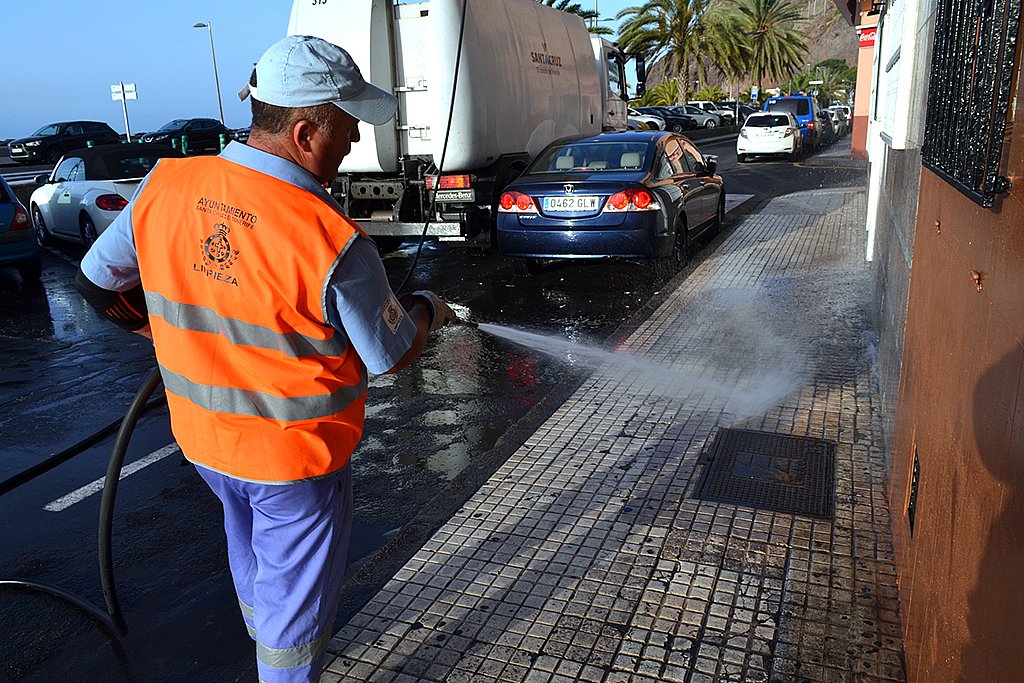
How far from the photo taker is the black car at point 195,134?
3419 cm

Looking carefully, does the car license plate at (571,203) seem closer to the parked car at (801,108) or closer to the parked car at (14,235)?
the parked car at (14,235)

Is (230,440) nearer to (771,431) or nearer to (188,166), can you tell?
(188,166)

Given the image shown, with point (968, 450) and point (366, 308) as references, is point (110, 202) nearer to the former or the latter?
point (366, 308)

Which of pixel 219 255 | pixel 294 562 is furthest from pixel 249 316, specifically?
A: pixel 294 562

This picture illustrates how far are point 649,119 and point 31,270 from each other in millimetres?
28054

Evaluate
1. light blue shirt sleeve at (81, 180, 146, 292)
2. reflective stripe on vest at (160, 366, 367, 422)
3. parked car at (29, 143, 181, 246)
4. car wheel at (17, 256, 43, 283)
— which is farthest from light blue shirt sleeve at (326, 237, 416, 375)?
parked car at (29, 143, 181, 246)

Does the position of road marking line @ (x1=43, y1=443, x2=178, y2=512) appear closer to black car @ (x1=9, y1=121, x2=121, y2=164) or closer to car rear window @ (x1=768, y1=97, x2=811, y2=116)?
car rear window @ (x1=768, y1=97, x2=811, y2=116)

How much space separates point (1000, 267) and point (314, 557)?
74.1 inches

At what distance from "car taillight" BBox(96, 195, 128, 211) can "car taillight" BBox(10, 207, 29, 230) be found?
1.25m

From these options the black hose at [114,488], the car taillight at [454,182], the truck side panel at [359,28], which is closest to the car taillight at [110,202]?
the truck side panel at [359,28]

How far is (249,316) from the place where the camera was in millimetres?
2125

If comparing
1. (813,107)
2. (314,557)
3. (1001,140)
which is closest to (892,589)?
(1001,140)

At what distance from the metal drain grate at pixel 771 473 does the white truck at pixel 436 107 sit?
18.4 ft

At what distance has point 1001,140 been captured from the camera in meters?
1.91
